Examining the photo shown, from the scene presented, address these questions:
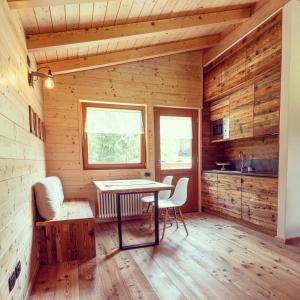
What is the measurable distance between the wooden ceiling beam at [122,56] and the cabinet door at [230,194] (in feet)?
8.08

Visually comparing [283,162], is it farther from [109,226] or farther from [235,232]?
[109,226]

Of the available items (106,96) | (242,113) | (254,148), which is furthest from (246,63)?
(106,96)

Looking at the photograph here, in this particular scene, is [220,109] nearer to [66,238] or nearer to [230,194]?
[230,194]

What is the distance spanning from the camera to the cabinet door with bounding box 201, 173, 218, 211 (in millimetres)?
3922

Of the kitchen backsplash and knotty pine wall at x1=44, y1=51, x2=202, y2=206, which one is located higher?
knotty pine wall at x1=44, y1=51, x2=202, y2=206

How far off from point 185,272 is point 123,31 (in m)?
2.88

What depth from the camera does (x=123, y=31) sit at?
8.79ft

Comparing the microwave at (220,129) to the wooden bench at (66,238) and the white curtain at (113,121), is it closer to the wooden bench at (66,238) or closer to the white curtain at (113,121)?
the white curtain at (113,121)

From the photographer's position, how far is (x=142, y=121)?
4020 millimetres

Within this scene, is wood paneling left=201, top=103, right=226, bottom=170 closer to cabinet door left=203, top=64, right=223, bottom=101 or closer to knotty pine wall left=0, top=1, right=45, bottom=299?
cabinet door left=203, top=64, right=223, bottom=101

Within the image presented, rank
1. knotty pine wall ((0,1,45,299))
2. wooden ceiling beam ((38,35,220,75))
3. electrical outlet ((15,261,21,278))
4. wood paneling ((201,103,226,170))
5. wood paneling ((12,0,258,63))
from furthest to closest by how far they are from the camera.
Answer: wood paneling ((201,103,226,170)) < wooden ceiling beam ((38,35,220,75)) < wood paneling ((12,0,258,63)) < electrical outlet ((15,261,21,278)) < knotty pine wall ((0,1,45,299))

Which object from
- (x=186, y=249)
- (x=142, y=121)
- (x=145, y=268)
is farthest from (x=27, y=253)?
(x=142, y=121)

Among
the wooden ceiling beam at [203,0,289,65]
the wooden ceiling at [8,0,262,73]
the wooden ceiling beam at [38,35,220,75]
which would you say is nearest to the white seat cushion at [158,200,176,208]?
the wooden ceiling at [8,0,262,73]

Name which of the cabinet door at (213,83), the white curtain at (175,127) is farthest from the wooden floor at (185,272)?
the cabinet door at (213,83)
